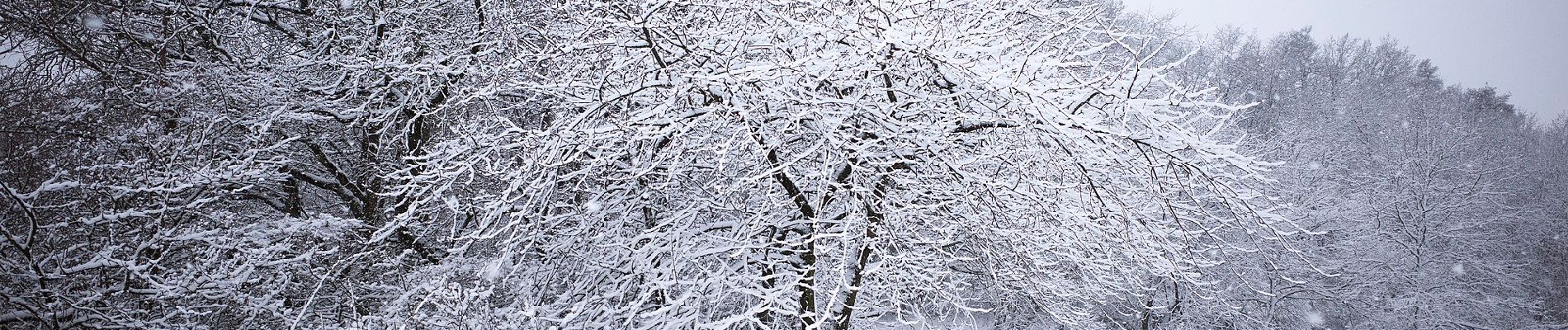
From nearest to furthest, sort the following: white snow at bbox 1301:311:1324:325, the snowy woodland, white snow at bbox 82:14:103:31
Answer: the snowy woodland
white snow at bbox 82:14:103:31
white snow at bbox 1301:311:1324:325

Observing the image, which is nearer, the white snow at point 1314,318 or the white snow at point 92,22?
the white snow at point 92,22

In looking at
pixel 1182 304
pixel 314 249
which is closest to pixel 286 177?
pixel 314 249

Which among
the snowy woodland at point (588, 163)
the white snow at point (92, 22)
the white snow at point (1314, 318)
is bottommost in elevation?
the white snow at point (1314, 318)

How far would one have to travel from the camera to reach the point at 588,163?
4.41 m

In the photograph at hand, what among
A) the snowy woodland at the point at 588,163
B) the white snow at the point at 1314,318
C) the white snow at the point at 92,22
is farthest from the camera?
the white snow at the point at 1314,318

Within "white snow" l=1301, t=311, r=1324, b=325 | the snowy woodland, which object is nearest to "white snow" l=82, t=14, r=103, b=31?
the snowy woodland

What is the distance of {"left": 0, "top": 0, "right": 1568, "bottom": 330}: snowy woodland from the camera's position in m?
3.97

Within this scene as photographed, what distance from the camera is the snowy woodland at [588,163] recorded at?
397 centimetres

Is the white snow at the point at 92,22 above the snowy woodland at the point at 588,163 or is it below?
above

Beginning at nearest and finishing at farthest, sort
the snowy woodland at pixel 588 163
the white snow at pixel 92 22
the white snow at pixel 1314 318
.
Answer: the snowy woodland at pixel 588 163
the white snow at pixel 92 22
the white snow at pixel 1314 318

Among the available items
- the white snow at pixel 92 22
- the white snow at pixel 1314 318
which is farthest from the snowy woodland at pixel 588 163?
the white snow at pixel 1314 318

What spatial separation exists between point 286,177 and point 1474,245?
807 inches

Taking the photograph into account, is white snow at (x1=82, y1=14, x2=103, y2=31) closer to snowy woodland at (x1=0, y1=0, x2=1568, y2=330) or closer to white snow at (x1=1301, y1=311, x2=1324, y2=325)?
snowy woodland at (x1=0, y1=0, x2=1568, y2=330)

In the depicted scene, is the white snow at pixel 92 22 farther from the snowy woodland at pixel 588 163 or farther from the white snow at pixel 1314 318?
the white snow at pixel 1314 318
